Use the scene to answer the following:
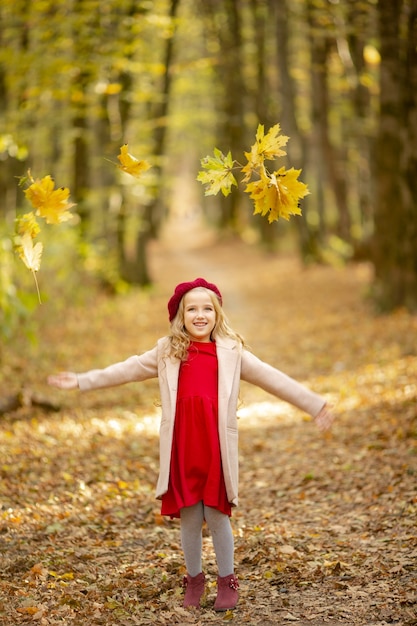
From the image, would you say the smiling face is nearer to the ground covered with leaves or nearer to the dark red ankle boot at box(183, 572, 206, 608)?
the dark red ankle boot at box(183, 572, 206, 608)

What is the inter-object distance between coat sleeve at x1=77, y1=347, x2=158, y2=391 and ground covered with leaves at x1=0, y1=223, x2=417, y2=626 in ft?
4.02

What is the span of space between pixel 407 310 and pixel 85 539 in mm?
9042

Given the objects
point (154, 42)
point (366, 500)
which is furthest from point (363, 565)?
point (154, 42)

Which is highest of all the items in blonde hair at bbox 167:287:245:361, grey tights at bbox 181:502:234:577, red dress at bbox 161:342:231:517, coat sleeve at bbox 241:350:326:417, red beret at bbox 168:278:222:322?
red beret at bbox 168:278:222:322

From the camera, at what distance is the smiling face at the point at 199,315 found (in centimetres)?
431

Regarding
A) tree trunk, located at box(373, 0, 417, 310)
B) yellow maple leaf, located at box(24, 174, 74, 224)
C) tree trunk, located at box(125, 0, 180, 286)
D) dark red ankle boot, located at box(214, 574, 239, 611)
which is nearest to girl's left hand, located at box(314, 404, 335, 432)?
dark red ankle boot, located at box(214, 574, 239, 611)

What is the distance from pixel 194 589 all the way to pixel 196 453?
0.83 meters

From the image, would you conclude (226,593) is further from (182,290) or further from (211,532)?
(182,290)

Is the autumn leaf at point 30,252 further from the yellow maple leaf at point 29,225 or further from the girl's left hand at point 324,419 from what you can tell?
the girl's left hand at point 324,419

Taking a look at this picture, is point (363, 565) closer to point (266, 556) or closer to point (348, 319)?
point (266, 556)

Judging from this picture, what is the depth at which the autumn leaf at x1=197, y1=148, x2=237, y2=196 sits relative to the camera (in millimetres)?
4348

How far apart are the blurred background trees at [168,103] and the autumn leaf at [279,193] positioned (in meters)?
1.12

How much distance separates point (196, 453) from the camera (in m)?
4.16

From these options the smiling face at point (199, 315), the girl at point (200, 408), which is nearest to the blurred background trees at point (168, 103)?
the smiling face at point (199, 315)
